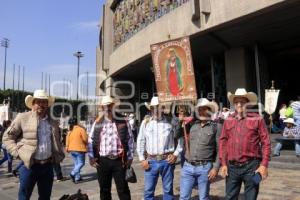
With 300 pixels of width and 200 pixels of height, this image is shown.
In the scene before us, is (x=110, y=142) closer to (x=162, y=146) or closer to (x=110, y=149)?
(x=110, y=149)

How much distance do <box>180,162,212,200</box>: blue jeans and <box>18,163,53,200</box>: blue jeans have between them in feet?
5.51

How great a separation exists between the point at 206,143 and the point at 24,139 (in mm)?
2232

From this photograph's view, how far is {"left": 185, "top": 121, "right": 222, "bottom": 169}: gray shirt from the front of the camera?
15.7 ft

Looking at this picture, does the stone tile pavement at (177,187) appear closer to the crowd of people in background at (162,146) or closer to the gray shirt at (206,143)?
the crowd of people in background at (162,146)

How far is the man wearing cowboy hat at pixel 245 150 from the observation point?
4188 mm

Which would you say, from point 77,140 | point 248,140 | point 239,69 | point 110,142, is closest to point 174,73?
Result: point 77,140

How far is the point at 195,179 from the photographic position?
16.1 ft

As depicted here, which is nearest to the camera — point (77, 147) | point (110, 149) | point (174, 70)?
point (110, 149)

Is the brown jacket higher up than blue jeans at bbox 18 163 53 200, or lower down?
higher up

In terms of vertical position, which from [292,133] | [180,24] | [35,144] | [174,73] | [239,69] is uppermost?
[180,24]

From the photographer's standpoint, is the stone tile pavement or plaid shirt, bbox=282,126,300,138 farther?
plaid shirt, bbox=282,126,300,138

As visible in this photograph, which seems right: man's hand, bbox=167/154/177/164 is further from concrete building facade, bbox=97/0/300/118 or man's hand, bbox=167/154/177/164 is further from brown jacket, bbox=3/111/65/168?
concrete building facade, bbox=97/0/300/118

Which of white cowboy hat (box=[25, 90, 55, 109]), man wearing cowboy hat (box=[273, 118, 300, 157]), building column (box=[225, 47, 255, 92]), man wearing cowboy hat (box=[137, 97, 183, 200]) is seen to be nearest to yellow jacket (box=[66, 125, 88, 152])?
man wearing cowboy hat (box=[137, 97, 183, 200])

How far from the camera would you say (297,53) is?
21.5 metres
